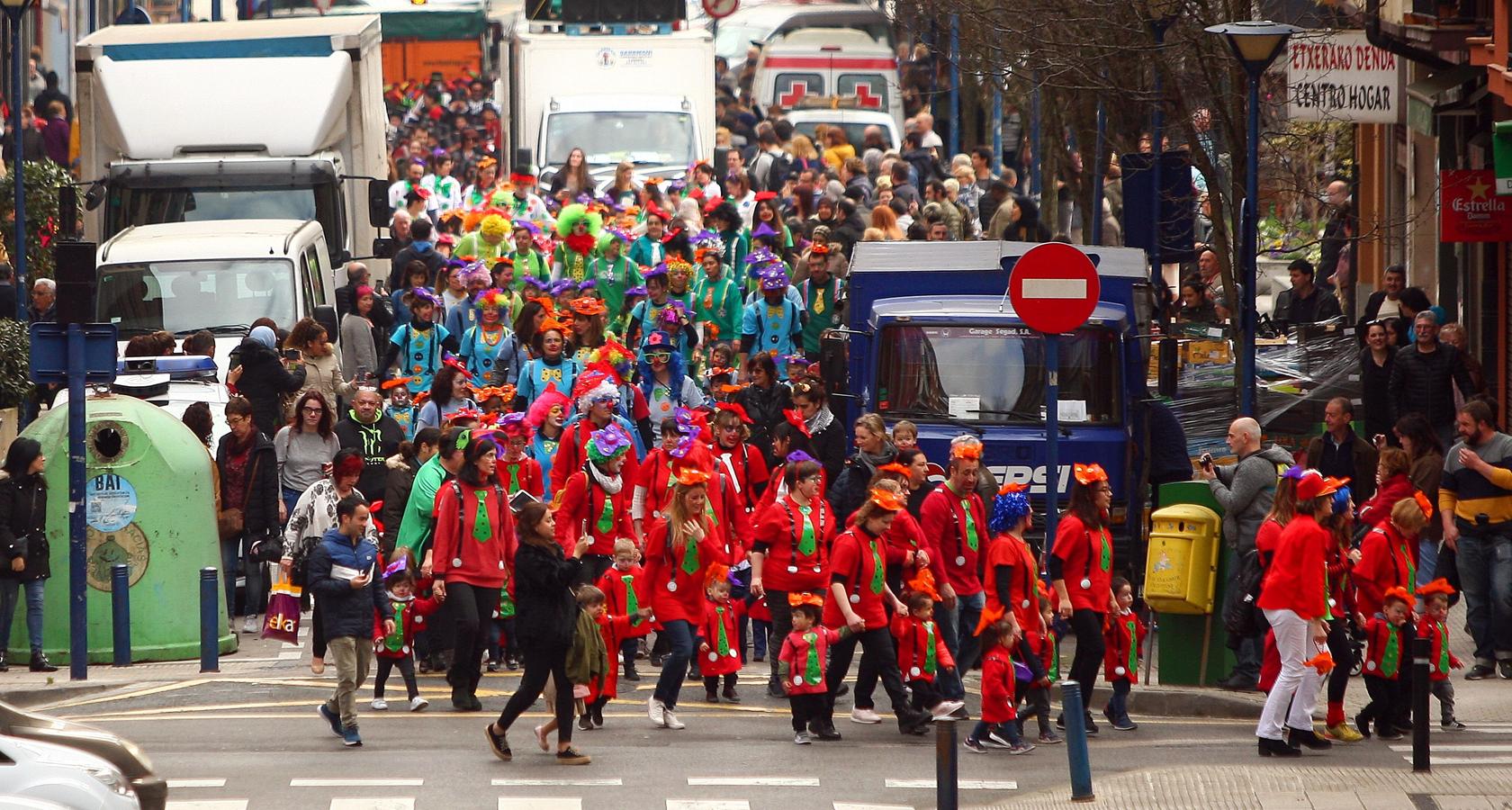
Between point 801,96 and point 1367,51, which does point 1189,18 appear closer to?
point 1367,51

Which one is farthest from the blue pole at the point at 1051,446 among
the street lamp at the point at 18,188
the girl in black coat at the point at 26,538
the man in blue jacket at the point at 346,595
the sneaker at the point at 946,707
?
the street lamp at the point at 18,188

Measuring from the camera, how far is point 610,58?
3391cm

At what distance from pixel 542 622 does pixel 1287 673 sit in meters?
3.98

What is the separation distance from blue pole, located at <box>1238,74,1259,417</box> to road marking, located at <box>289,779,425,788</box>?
7.75 m

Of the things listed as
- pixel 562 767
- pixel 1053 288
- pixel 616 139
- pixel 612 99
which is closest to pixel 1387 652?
pixel 1053 288

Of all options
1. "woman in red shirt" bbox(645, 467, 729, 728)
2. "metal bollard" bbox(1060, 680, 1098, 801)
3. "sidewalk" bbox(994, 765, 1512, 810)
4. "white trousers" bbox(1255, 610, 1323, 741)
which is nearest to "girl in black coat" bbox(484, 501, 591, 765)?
"woman in red shirt" bbox(645, 467, 729, 728)

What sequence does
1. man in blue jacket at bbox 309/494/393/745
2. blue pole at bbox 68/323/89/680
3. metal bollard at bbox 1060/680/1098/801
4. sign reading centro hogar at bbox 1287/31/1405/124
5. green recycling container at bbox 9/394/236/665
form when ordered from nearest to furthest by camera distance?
metal bollard at bbox 1060/680/1098/801 → man in blue jacket at bbox 309/494/393/745 → blue pole at bbox 68/323/89/680 → green recycling container at bbox 9/394/236/665 → sign reading centro hogar at bbox 1287/31/1405/124

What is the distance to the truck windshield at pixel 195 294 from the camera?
20766 mm

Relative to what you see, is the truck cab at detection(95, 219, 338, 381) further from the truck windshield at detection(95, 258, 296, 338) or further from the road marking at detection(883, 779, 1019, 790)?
the road marking at detection(883, 779, 1019, 790)

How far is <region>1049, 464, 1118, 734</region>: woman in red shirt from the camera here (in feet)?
42.9

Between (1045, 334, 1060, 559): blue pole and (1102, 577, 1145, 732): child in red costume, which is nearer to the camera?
(1102, 577, 1145, 732): child in red costume

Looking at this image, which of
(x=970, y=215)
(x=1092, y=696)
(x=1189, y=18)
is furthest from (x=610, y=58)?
(x=1092, y=696)

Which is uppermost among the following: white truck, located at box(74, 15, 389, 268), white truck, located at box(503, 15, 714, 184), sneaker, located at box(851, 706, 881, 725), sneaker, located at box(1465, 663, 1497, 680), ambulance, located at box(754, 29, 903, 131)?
ambulance, located at box(754, 29, 903, 131)

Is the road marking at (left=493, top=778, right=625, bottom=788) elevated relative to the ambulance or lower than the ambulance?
lower
